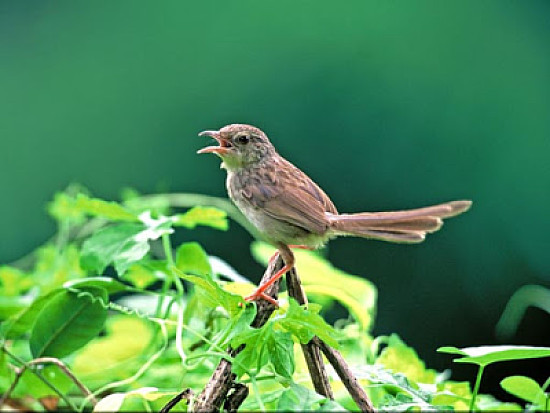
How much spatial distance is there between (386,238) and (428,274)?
225cm

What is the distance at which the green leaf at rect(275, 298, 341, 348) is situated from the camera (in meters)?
0.85

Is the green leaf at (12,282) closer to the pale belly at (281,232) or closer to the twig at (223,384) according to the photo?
the pale belly at (281,232)

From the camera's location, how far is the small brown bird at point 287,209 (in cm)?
108

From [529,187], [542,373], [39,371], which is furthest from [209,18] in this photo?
[39,371]

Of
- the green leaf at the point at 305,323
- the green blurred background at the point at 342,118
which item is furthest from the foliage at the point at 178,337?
the green blurred background at the point at 342,118

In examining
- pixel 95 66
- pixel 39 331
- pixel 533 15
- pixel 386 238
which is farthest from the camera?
Answer: pixel 95 66

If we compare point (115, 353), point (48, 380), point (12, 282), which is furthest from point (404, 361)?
point (12, 282)

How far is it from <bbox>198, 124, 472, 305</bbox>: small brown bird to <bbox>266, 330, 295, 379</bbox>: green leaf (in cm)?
12

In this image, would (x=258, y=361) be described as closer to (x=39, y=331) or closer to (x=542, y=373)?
(x=39, y=331)

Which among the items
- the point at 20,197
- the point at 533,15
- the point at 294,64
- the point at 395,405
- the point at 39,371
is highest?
the point at 533,15

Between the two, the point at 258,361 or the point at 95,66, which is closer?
the point at 258,361

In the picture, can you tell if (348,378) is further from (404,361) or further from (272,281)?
(404,361)

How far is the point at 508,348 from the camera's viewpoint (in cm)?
88

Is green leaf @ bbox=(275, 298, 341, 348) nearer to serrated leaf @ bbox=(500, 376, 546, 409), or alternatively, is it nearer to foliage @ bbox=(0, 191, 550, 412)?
foliage @ bbox=(0, 191, 550, 412)
